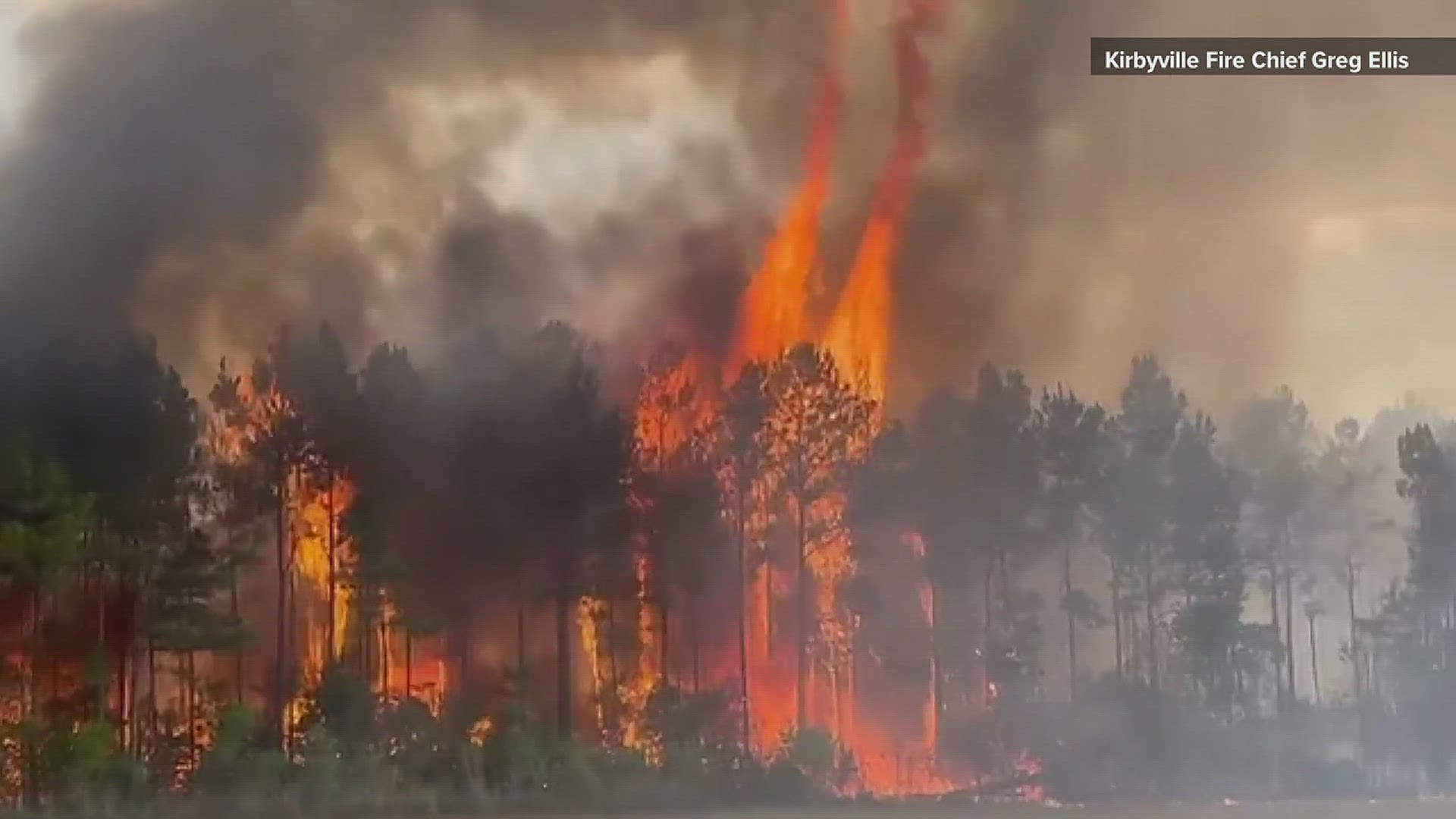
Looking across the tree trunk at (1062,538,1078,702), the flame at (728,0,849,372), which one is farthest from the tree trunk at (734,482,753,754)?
the tree trunk at (1062,538,1078,702)

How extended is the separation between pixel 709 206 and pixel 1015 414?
581 mm

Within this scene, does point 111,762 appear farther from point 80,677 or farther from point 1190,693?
point 1190,693

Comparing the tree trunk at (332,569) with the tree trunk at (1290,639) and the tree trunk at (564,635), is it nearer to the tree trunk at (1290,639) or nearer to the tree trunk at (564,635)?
the tree trunk at (564,635)

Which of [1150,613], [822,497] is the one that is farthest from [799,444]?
[1150,613]

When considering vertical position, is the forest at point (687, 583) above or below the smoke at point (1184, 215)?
below

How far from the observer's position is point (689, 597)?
2.16m

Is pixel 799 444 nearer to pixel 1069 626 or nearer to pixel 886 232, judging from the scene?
pixel 886 232

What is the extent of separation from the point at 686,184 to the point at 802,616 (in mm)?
699

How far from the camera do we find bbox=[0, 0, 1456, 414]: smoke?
7.18 feet

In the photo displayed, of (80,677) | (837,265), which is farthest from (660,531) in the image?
(80,677)

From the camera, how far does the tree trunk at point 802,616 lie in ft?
6.97

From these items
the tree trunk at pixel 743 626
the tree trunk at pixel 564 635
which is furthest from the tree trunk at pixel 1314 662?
the tree trunk at pixel 564 635

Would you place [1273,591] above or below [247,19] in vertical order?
below
